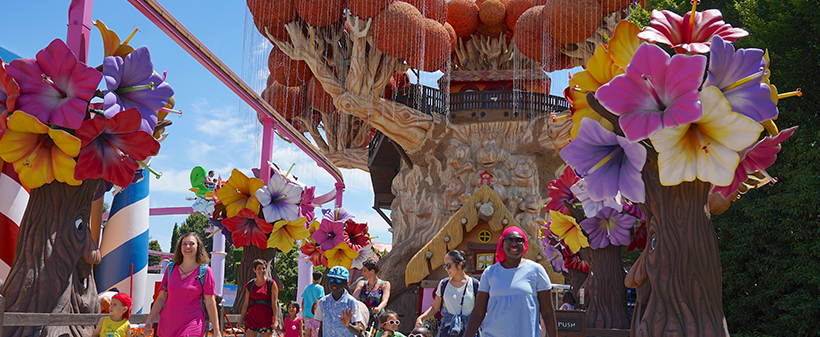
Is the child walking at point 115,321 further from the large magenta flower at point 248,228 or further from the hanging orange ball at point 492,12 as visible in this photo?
the hanging orange ball at point 492,12

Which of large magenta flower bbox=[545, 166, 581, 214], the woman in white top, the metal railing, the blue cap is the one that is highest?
the metal railing

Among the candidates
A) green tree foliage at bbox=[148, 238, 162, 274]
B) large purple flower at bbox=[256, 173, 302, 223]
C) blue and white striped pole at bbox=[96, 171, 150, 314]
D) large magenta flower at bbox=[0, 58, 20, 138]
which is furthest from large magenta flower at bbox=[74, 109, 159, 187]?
green tree foliage at bbox=[148, 238, 162, 274]

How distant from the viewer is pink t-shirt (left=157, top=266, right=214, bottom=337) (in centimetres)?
468

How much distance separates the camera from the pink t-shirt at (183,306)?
4684 millimetres

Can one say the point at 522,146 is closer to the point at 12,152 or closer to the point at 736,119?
the point at 736,119

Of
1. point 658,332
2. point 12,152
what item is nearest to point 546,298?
point 658,332

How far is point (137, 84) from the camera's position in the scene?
5820 millimetres

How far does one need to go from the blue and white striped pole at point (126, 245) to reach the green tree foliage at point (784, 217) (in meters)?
10.5

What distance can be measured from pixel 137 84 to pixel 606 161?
4.23m

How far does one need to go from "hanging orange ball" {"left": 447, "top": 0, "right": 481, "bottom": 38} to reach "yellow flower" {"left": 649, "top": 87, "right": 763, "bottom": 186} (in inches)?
598

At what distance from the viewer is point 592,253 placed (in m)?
9.73

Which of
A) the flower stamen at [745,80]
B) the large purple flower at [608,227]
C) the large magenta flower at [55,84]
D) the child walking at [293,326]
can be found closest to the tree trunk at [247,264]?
the child walking at [293,326]

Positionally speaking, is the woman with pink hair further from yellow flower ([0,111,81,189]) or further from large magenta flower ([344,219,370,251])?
large magenta flower ([344,219,370,251])

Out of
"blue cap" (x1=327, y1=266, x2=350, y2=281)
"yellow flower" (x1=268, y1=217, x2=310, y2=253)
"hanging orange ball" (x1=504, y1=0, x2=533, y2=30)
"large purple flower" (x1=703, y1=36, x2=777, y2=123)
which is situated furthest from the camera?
"hanging orange ball" (x1=504, y1=0, x2=533, y2=30)
